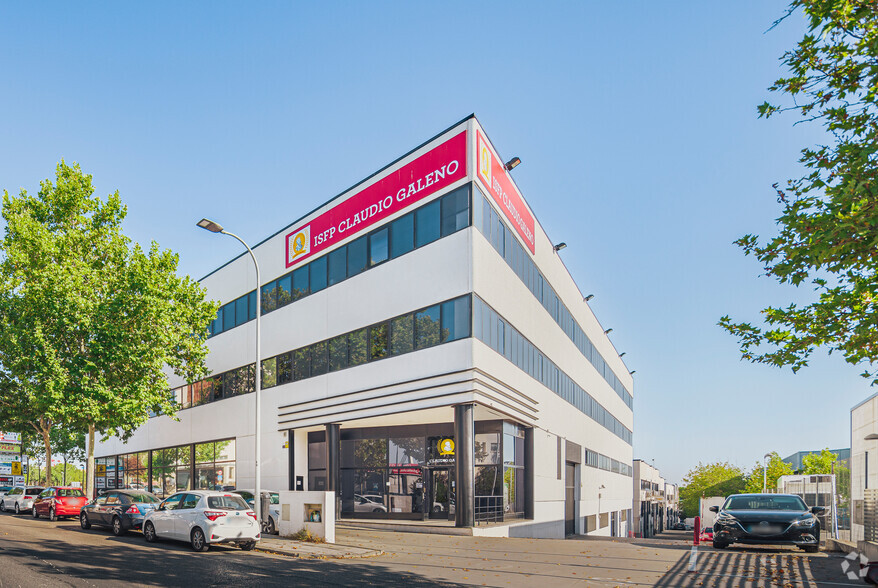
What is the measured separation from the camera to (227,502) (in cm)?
1862

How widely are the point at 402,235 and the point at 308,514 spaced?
442 inches

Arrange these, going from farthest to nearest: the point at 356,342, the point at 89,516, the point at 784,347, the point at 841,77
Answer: the point at 356,342 < the point at 89,516 < the point at 784,347 < the point at 841,77

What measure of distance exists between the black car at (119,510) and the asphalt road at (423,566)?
2.26 metres

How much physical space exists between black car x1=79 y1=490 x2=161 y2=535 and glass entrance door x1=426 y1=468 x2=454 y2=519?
395 inches

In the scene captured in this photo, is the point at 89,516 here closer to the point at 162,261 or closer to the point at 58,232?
the point at 162,261

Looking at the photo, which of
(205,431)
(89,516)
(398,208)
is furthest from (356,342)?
(205,431)

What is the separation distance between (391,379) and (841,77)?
1933cm

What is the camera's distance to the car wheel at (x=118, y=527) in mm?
22250

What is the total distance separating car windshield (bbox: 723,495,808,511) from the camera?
673 inches

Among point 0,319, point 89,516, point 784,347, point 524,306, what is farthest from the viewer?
point 0,319

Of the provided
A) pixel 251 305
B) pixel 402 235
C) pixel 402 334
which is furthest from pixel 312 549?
pixel 251 305

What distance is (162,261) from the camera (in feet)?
115

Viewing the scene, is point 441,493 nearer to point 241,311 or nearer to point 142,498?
point 142,498

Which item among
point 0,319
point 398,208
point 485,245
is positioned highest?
point 398,208
